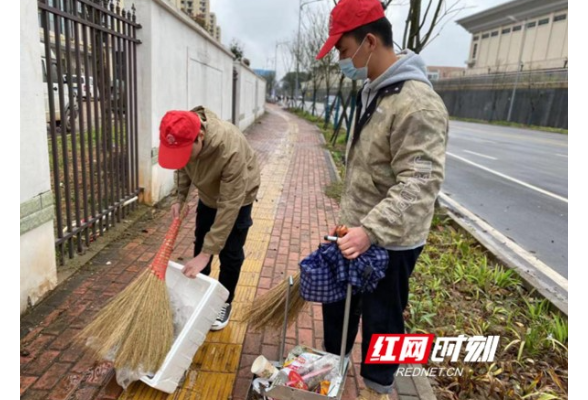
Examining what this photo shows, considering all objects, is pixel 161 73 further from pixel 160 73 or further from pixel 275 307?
pixel 275 307

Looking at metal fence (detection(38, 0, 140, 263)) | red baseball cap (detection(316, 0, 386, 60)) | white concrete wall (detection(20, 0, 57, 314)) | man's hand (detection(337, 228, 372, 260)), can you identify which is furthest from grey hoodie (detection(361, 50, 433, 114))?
metal fence (detection(38, 0, 140, 263))

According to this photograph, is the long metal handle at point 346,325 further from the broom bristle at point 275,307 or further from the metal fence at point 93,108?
the metal fence at point 93,108

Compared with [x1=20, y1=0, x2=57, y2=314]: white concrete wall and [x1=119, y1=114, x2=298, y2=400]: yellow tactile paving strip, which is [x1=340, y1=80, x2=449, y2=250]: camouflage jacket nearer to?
[x1=119, y1=114, x2=298, y2=400]: yellow tactile paving strip

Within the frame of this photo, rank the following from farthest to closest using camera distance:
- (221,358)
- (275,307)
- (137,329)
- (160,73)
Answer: (160,73)
(221,358)
(275,307)
(137,329)

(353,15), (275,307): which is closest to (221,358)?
(275,307)

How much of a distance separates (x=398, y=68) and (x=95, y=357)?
2.16 meters

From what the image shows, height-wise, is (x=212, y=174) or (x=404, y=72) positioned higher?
(x=404, y=72)

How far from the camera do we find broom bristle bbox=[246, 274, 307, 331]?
2.29m

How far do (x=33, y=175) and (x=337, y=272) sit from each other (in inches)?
84.1

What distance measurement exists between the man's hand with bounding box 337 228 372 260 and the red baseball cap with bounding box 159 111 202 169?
88 cm

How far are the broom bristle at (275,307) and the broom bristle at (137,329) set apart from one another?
532mm

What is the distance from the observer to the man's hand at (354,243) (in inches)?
64.3

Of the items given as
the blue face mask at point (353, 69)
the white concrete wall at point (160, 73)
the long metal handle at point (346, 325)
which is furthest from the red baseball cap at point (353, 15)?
the white concrete wall at point (160, 73)

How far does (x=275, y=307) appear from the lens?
233 centimetres
